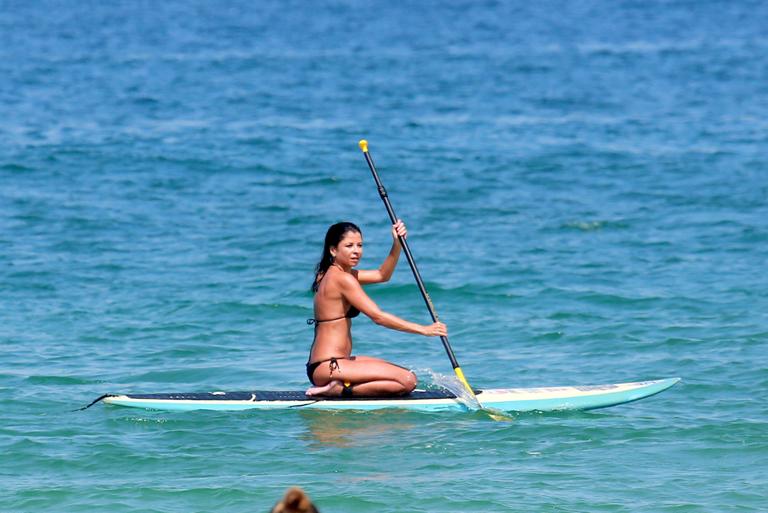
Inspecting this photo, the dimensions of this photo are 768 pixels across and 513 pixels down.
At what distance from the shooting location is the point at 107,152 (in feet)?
70.7

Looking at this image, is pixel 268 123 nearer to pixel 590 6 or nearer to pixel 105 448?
pixel 105 448

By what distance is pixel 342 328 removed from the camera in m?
9.42

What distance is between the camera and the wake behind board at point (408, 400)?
30.7 feet

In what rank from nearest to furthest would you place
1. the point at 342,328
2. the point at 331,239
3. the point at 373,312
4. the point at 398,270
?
the point at 373,312 → the point at 331,239 → the point at 342,328 → the point at 398,270

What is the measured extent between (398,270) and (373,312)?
5963mm

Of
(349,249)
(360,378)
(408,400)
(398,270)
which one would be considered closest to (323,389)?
(360,378)

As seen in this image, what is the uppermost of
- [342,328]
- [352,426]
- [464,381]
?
[342,328]

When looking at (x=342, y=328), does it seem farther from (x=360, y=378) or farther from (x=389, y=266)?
(x=389, y=266)

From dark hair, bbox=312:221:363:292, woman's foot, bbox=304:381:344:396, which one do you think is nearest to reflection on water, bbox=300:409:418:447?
woman's foot, bbox=304:381:344:396

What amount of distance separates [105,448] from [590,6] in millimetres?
51642

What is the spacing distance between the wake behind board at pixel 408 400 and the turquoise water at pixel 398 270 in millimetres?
117

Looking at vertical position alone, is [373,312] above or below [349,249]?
below

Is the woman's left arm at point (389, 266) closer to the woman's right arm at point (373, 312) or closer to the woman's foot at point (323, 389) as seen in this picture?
the woman's right arm at point (373, 312)

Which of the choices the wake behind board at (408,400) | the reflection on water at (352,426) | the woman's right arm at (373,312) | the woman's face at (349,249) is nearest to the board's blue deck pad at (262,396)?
the wake behind board at (408,400)
